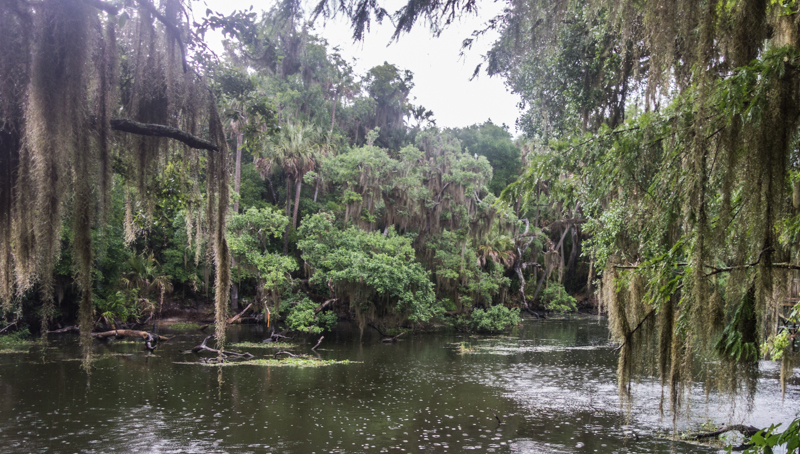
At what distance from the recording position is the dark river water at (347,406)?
9.14 m

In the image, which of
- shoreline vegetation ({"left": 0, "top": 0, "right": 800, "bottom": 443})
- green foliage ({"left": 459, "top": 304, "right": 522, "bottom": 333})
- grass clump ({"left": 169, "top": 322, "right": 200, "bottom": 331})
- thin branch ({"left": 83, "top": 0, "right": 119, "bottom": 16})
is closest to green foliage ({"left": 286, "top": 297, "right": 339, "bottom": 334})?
grass clump ({"left": 169, "top": 322, "right": 200, "bottom": 331})

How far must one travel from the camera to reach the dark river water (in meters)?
9.14

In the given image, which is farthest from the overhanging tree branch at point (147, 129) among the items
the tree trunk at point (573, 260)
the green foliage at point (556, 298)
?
the tree trunk at point (573, 260)

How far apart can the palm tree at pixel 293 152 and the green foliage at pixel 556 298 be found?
53.3 feet

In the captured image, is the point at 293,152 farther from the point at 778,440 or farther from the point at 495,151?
the point at 778,440

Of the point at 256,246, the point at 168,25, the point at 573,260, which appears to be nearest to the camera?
the point at 168,25

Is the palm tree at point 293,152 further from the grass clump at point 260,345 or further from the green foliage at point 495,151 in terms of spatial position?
the green foliage at point 495,151

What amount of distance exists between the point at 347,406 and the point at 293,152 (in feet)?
62.0

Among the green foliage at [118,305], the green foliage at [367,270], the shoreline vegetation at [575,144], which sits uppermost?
the shoreline vegetation at [575,144]

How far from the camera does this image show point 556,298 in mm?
32812

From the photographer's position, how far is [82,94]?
4.04 m

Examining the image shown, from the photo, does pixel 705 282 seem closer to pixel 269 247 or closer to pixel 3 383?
pixel 3 383

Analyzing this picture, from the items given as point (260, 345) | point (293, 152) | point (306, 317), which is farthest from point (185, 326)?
point (293, 152)

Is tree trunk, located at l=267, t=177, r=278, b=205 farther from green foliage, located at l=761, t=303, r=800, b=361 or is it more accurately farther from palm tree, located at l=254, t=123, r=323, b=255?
green foliage, located at l=761, t=303, r=800, b=361
